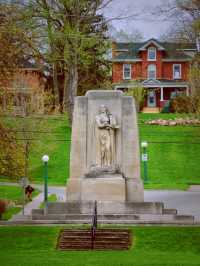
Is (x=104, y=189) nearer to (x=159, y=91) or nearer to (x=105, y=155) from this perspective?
A: (x=105, y=155)

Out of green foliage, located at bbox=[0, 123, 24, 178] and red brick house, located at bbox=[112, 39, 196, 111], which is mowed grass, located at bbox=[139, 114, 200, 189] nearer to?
green foliage, located at bbox=[0, 123, 24, 178]

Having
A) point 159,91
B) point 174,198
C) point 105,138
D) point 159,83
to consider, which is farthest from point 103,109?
point 159,91

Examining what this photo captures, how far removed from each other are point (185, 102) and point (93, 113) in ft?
142

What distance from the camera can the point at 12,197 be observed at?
113 feet

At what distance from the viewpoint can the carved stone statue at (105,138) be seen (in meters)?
22.0

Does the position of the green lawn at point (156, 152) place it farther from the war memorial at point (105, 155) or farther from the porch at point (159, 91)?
the porch at point (159, 91)

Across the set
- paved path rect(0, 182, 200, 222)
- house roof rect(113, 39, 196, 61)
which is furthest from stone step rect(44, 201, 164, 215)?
house roof rect(113, 39, 196, 61)

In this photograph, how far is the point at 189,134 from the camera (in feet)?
178

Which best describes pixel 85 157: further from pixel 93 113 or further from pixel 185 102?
pixel 185 102

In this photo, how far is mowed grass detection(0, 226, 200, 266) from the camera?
46.8ft

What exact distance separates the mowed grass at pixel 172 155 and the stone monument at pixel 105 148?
16439mm

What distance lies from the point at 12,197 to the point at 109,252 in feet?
61.4

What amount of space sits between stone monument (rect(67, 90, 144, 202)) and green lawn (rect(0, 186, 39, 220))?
326cm

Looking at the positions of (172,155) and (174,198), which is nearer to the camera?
(174,198)
